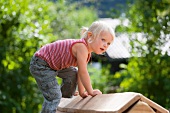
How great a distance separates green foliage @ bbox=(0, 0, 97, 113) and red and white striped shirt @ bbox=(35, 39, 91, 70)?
339 cm

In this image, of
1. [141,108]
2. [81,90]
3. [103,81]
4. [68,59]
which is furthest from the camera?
[103,81]

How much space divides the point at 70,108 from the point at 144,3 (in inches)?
177

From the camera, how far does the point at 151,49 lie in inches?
362

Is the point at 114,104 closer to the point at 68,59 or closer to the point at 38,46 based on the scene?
the point at 68,59

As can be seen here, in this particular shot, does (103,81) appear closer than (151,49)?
No

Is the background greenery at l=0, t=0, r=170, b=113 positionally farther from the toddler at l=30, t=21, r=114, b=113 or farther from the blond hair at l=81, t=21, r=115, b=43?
the blond hair at l=81, t=21, r=115, b=43

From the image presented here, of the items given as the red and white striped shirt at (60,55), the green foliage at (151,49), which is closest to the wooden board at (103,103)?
the red and white striped shirt at (60,55)

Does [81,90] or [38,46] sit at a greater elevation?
[38,46]

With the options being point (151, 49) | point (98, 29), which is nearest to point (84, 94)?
point (98, 29)

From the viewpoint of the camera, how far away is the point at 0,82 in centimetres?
902

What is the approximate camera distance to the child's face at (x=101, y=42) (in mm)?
5074

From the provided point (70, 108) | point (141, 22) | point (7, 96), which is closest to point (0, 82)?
point (7, 96)

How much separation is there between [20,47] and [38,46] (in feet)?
0.90

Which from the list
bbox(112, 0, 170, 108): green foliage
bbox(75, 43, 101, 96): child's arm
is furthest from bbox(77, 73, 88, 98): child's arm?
bbox(112, 0, 170, 108): green foliage
